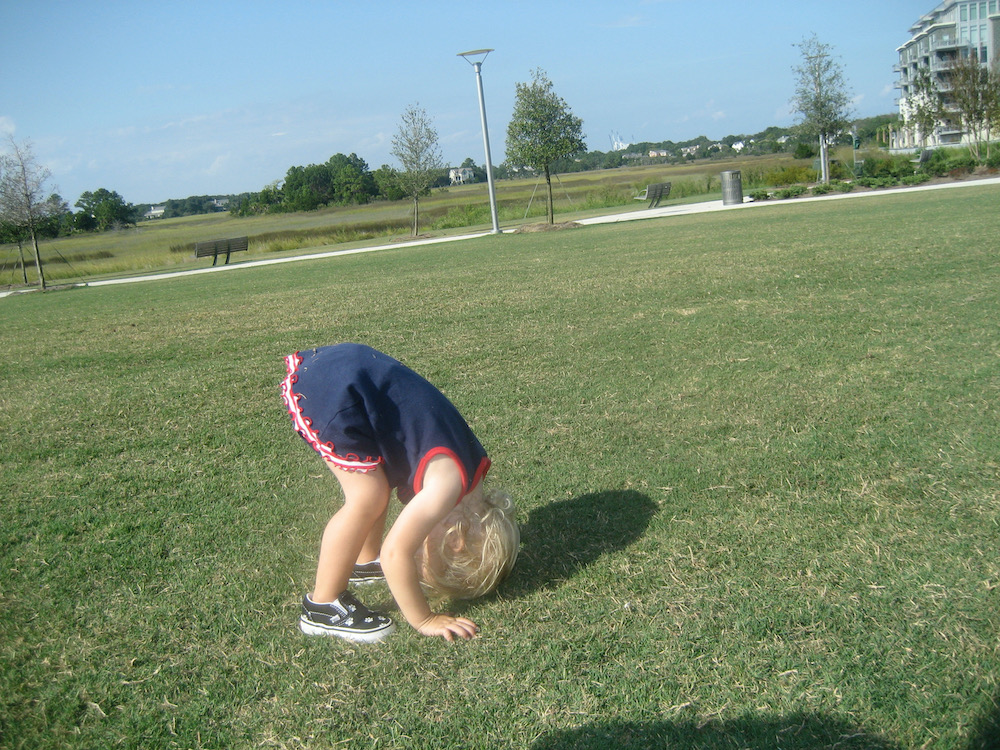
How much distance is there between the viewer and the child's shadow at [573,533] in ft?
9.77

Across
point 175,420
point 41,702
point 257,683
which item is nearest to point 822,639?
point 257,683

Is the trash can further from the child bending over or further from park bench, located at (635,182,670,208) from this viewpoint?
the child bending over

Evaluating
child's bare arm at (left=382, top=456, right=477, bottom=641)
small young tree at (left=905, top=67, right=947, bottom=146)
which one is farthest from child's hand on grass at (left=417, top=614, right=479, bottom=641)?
small young tree at (left=905, top=67, right=947, bottom=146)

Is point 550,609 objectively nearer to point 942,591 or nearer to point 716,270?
point 942,591

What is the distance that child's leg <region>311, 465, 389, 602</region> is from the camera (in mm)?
2645

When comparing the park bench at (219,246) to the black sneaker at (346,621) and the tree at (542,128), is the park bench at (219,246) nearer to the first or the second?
the tree at (542,128)

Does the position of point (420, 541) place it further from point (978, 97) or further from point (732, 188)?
point (978, 97)

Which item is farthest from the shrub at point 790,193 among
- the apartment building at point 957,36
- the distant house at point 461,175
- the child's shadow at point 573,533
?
the distant house at point 461,175

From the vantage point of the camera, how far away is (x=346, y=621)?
2.66m

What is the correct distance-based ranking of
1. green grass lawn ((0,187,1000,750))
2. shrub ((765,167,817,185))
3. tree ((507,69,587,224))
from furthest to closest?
shrub ((765,167,817,185)) → tree ((507,69,587,224)) → green grass lawn ((0,187,1000,750))

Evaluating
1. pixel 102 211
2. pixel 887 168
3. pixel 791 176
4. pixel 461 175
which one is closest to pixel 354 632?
pixel 887 168

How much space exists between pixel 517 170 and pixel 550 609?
28925 millimetres

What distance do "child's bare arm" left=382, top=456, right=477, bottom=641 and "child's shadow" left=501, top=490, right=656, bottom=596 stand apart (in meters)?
0.36

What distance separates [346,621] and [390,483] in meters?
0.49
